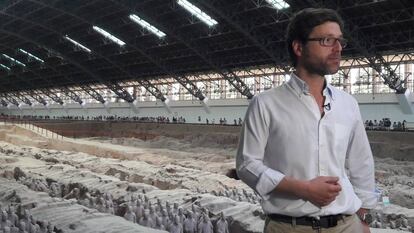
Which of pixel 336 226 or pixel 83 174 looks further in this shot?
pixel 83 174

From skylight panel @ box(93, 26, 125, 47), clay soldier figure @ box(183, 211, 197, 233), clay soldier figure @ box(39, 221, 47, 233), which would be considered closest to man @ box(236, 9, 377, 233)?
clay soldier figure @ box(39, 221, 47, 233)

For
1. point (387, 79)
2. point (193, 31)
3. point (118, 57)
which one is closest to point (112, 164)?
point (193, 31)

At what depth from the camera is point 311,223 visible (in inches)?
89.4

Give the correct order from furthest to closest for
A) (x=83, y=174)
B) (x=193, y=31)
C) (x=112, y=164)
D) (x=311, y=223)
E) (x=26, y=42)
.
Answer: (x=26, y=42)
(x=193, y=31)
(x=112, y=164)
(x=83, y=174)
(x=311, y=223)

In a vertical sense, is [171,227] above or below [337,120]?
below

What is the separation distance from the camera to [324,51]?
7.54ft

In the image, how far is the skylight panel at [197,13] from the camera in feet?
96.7

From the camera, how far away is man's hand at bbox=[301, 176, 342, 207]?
2145mm

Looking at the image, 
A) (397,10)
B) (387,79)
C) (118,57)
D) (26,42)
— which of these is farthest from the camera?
(26,42)

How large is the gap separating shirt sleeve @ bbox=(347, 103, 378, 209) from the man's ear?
1.42 feet

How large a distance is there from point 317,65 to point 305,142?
400mm

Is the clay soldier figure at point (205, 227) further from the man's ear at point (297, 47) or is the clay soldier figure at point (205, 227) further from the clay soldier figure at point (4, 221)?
the man's ear at point (297, 47)

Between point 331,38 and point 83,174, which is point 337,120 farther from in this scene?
point 83,174

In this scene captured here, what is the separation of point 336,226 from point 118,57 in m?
41.8
